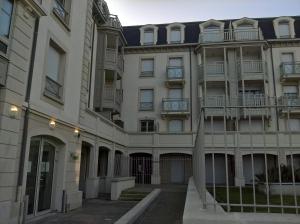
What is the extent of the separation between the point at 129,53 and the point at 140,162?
10132 mm

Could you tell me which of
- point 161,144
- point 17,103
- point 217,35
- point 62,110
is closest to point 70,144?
point 62,110

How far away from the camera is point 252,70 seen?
25266 millimetres

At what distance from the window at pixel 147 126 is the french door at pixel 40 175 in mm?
15757

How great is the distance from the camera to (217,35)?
26297mm

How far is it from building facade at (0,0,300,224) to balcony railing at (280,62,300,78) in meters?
0.08

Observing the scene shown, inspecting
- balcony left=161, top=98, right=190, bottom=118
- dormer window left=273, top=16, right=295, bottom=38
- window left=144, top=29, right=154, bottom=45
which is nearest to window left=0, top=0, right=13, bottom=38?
balcony left=161, top=98, right=190, bottom=118

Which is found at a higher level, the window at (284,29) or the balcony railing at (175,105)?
the window at (284,29)

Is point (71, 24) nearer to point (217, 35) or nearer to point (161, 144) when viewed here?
point (161, 144)

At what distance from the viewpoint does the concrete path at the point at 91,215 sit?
9.44 meters

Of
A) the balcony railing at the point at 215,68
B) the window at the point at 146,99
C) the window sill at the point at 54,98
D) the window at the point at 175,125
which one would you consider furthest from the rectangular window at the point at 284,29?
the window sill at the point at 54,98

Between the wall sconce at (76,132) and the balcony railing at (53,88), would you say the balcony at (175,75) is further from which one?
the balcony railing at (53,88)

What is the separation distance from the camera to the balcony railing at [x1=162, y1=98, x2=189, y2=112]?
2567 centimetres

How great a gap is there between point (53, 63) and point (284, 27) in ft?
76.6

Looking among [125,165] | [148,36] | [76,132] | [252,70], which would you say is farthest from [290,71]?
[76,132]
